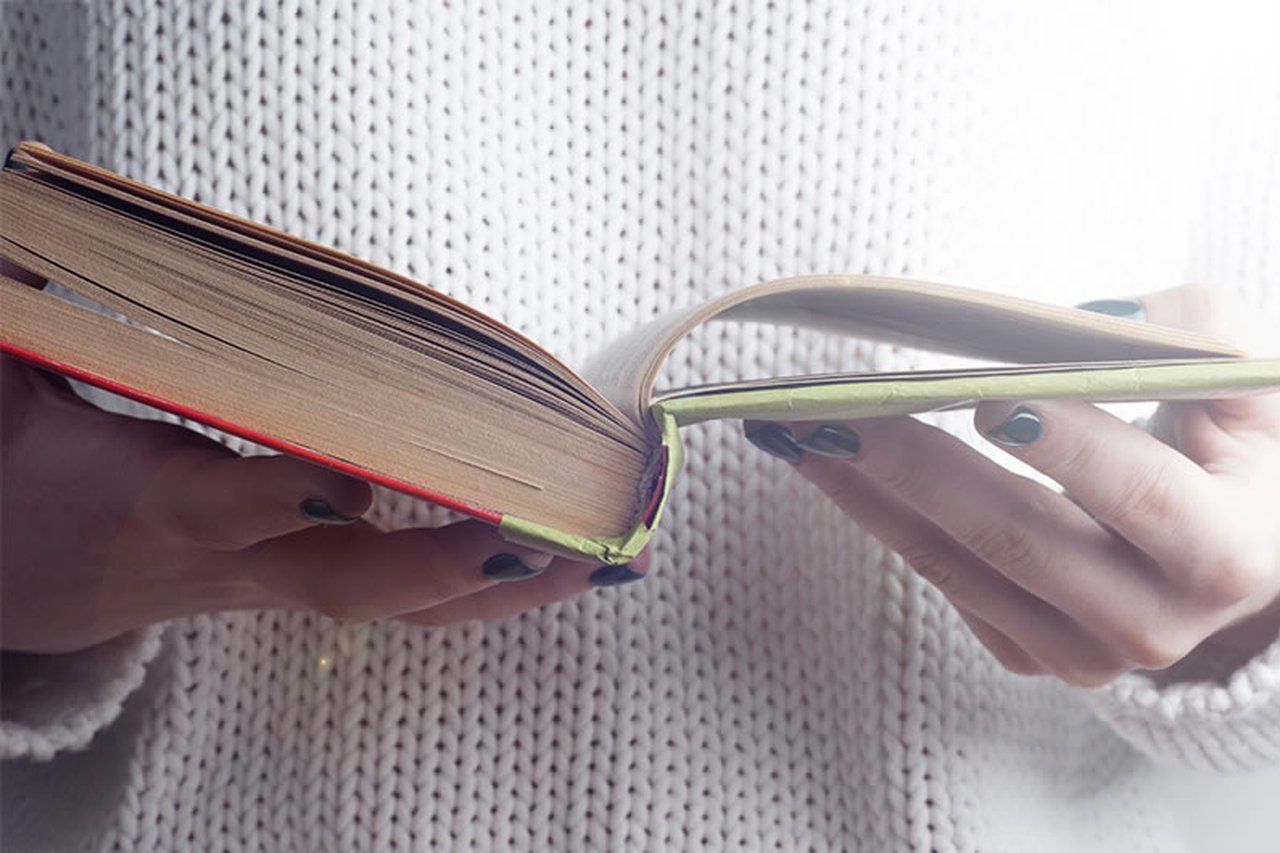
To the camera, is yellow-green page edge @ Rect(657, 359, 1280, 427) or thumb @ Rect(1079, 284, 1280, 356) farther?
thumb @ Rect(1079, 284, 1280, 356)

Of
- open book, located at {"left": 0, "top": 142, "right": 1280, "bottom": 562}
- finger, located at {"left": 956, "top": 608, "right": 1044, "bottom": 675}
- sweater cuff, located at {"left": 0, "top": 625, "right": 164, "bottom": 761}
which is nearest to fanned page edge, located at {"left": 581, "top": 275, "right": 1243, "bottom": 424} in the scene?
open book, located at {"left": 0, "top": 142, "right": 1280, "bottom": 562}

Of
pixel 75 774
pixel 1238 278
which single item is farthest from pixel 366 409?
pixel 1238 278

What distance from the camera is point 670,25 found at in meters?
0.53

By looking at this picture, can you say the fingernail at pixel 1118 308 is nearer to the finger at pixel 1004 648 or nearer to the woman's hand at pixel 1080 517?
the woman's hand at pixel 1080 517

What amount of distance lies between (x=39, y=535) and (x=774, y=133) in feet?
1.23

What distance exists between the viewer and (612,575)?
40cm

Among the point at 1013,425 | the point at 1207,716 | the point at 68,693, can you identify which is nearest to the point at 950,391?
the point at 1013,425

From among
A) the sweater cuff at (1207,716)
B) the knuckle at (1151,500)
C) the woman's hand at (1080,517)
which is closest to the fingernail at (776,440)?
the woman's hand at (1080,517)

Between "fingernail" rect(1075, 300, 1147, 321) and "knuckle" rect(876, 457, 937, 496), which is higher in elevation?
"fingernail" rect(1075, 300, 1147, 321)

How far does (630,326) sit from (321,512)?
8.2 inches

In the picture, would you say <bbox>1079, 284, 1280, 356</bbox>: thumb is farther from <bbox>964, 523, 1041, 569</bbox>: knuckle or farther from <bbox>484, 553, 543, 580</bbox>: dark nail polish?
<bbox>484, 553, 543, 580</bbox>: dark nail polish

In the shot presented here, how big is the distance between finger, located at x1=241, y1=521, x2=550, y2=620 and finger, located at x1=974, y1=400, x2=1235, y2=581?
16cm

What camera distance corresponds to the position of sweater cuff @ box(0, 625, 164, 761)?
0.48 meters

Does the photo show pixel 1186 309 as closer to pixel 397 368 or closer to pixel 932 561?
pixel 932 561
